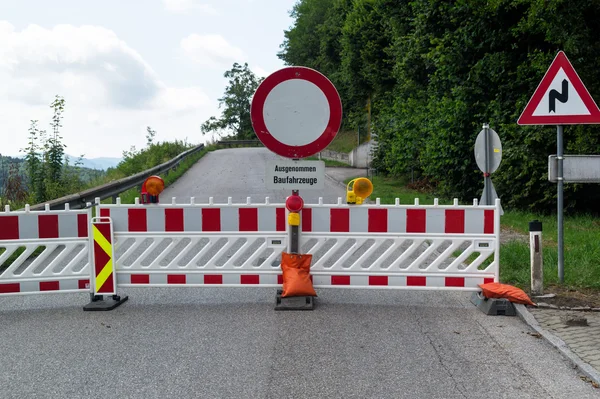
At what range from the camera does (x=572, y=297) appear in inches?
286

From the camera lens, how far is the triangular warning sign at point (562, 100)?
7547 mm

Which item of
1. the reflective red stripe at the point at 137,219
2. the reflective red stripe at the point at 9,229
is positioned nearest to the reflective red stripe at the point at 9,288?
the reflective red stripe at the point at 9,229

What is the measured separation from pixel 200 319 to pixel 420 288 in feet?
8.25

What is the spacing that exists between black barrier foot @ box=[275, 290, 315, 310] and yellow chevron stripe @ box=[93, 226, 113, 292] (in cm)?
194

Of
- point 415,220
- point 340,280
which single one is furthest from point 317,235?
point 415,220

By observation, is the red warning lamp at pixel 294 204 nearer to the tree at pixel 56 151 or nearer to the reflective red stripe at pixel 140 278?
the reflective red stripe at pixel 140 278

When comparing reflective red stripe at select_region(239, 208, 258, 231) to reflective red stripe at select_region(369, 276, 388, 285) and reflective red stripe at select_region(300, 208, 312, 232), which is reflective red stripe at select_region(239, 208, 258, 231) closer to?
reflective red stripe at select_region(300, 208, 312, 232)

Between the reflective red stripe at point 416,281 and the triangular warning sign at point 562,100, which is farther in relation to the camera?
the triangular warning sign at point 562,100

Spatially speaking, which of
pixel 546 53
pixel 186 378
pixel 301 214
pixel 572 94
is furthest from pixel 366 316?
pixel 546 53

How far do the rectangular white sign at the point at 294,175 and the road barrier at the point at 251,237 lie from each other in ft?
0.93

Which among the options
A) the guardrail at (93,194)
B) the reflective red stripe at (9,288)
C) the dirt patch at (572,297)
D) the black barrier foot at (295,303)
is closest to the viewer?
the black barrier foot at (295,303)

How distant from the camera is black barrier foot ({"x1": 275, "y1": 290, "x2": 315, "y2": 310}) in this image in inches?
269

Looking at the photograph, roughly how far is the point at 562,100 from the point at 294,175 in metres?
3.44

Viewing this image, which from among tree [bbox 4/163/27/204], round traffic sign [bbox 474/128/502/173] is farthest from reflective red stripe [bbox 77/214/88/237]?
tree [bbox 4/163/27/204]
